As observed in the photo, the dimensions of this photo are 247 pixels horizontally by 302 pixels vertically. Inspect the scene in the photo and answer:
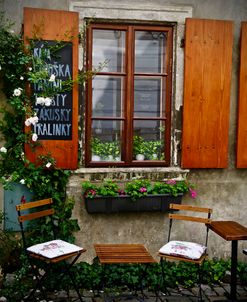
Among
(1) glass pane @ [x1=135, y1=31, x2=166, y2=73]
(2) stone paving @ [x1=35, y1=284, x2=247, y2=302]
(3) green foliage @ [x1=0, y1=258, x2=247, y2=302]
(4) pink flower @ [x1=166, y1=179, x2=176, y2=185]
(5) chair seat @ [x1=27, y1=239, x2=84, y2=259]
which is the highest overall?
(1) glass pane @ [x1=135, y1=31, x2=166, y2=73]

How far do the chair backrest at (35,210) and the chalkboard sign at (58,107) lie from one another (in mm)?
798

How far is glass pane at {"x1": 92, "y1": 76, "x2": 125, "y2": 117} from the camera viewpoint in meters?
5.48

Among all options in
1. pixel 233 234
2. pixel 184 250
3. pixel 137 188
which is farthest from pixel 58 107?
pixel 233 234

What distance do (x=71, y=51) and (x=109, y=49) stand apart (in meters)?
0.54

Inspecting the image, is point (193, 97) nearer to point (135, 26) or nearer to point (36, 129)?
point (135, 26)

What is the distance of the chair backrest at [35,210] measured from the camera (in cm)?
460

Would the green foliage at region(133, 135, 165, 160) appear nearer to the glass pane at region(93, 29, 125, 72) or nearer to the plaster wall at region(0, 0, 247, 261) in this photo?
the plaster wall at region(0, 0, 247, 261)

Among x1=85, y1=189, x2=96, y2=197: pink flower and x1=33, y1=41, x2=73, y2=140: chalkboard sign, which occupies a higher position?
x1=33, y1=41, x2=73, y2=140: chalkboard sign

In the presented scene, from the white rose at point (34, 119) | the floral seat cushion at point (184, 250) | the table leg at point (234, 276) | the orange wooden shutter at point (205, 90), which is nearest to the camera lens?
the floral seat cushion at point (184, 250)

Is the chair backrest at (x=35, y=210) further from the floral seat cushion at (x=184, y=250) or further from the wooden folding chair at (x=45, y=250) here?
the floral seat cushion at (x=184, y=250)

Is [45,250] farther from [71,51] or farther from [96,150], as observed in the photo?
[71,51]

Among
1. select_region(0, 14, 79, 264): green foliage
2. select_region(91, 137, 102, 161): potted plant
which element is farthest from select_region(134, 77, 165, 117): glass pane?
select_region(0, 14, 79, 264): green foliage

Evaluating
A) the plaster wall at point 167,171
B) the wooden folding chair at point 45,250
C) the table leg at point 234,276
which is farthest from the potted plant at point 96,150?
the table leg at point 234,276

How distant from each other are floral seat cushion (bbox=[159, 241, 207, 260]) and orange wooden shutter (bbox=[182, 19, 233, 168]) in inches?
43.2
